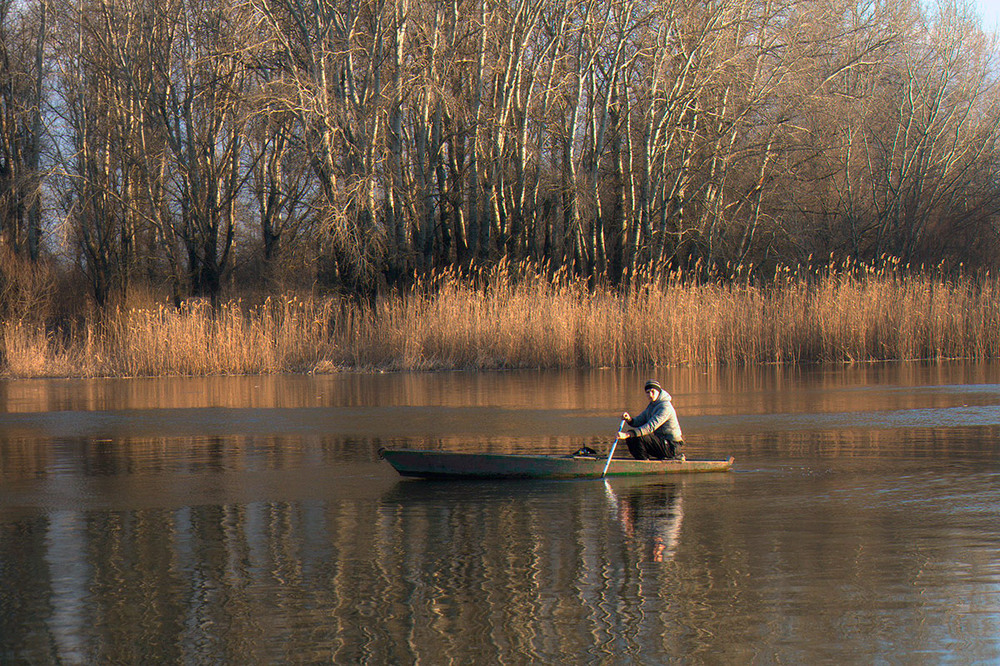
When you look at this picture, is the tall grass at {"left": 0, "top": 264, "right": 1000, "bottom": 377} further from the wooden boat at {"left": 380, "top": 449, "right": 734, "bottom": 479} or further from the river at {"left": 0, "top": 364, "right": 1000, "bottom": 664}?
the wooden boat at {"left": 380, "top": 449, "right": 734, "bottom": 479}

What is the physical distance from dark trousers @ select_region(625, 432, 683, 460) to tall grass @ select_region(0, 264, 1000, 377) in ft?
48.6

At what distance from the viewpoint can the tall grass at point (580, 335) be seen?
26.7 m

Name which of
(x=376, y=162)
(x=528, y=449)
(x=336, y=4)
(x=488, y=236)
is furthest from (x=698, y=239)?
(x=528, y=449)

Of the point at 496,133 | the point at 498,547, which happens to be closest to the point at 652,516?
the point at 498,547

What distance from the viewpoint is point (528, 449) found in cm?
1336

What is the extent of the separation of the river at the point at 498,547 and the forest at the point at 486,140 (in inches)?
605

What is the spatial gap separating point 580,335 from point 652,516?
17.5m

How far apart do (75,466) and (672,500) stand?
619 centimetres

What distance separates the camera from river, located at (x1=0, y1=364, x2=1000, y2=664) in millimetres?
6188

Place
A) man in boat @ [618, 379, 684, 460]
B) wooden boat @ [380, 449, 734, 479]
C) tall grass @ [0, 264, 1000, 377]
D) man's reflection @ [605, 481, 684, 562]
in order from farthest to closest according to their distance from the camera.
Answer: tall grass @ [0, 264, 1000, 377]
man in boat @ [618, 379, 684, 460]
wooden boat @ [380, 449, 734, 479]
man's reflection @ [605, 481, 684, 562]

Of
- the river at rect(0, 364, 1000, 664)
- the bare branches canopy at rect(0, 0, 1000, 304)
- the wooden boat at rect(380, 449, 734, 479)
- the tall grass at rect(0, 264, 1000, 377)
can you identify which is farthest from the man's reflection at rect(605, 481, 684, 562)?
the bare branches canopy at rect(0, 0, 1000, 304)

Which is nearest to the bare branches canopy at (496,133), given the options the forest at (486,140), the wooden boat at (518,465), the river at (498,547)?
the forest at (486,140)

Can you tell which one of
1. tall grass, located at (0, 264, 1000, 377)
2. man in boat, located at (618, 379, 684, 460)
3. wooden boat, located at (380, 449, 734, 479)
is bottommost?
wooden boat, located at (380, 449, 734, 479)

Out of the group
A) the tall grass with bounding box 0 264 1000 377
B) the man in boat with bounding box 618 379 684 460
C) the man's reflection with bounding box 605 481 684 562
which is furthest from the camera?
the tall grass with bounding box 0 264 1000 377
